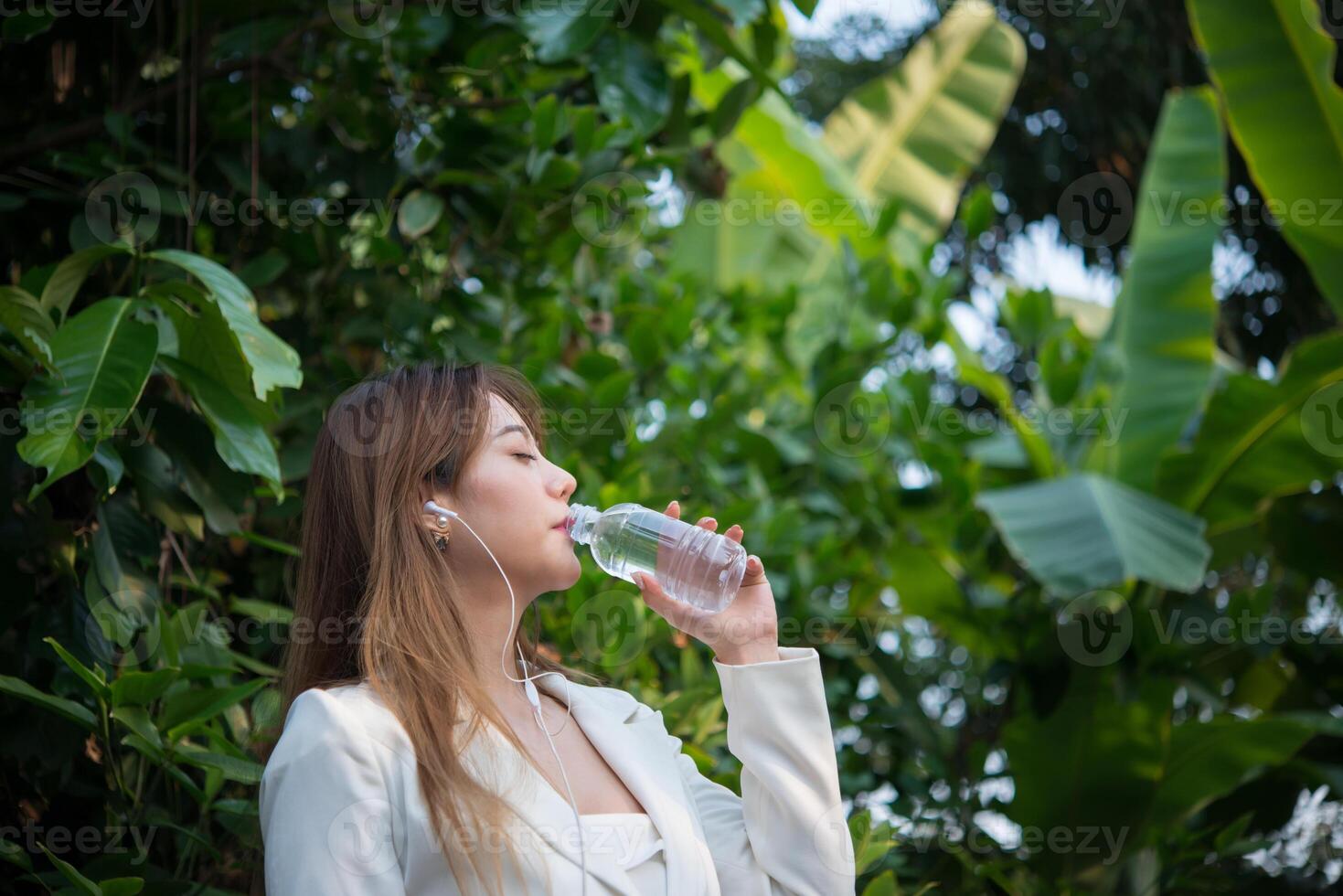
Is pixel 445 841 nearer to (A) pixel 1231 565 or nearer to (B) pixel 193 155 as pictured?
(B) pixel 193 155

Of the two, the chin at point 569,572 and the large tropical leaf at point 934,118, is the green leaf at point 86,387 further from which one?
the large tropical leaf at point 934,118

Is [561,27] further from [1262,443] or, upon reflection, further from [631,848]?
[1262,443]

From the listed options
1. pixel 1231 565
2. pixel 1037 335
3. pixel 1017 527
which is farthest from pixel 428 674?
pixel 1231 565

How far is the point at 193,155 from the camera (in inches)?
88.0

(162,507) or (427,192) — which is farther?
(427,192)

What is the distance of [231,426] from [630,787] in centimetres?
77

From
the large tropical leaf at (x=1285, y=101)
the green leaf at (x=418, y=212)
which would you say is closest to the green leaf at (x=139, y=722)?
the green leaf at (x=418, y=212)

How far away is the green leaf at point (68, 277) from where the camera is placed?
176cm

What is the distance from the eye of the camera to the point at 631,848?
1429 millimetres

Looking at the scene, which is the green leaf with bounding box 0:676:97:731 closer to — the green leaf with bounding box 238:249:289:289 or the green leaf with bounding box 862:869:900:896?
the green leaf with bounding box 238:249:289:289

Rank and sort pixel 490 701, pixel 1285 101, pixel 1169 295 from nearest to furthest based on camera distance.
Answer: pixel 490 701, pixel 1285 101, pixel 1169 295

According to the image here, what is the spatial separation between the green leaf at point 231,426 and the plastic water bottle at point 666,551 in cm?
47

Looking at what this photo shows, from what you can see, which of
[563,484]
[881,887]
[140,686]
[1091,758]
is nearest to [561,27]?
[563,484]

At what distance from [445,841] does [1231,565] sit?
4213 millimetres
